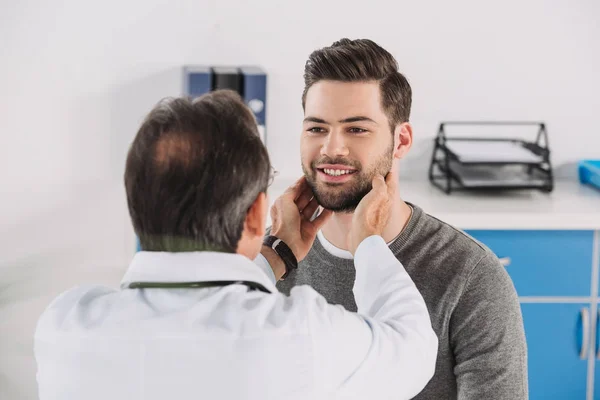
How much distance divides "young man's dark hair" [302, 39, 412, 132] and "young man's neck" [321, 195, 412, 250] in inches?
7.5

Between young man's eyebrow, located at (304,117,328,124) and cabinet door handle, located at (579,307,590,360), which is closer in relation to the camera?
young man's eyebrow, located at (304,117,328,124)

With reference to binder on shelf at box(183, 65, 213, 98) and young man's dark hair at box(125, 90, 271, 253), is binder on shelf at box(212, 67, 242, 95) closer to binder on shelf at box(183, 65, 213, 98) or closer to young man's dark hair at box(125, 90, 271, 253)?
binder on shelf at box(183, 65, 213, 98)

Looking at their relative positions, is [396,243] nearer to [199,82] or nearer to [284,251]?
[284,251]

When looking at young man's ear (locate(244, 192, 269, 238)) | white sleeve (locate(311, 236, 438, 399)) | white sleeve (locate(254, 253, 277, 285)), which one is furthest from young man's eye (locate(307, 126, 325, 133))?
young man's ear (locate(244, 192, 269, 238))

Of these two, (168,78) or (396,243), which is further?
(168,78)

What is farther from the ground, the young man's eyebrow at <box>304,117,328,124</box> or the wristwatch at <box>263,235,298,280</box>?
the young man's eyebrow at <box>304,117,328,124</box>

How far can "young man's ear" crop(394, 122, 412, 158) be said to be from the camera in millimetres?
→ 1976

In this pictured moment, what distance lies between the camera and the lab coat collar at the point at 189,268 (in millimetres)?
1206

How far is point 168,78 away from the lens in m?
3.41

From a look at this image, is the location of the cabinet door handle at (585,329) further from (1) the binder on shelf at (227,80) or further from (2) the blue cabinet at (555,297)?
(1) the binder on shelf at (227,80)

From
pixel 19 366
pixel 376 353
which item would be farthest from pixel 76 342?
pixel 19 366

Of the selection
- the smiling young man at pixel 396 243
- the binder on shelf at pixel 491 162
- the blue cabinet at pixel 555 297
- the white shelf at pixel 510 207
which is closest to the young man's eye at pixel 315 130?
the smiling young man at pixel 396 243

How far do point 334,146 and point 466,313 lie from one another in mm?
425

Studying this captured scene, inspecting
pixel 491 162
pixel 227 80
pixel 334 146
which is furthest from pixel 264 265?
pixel 491 162
